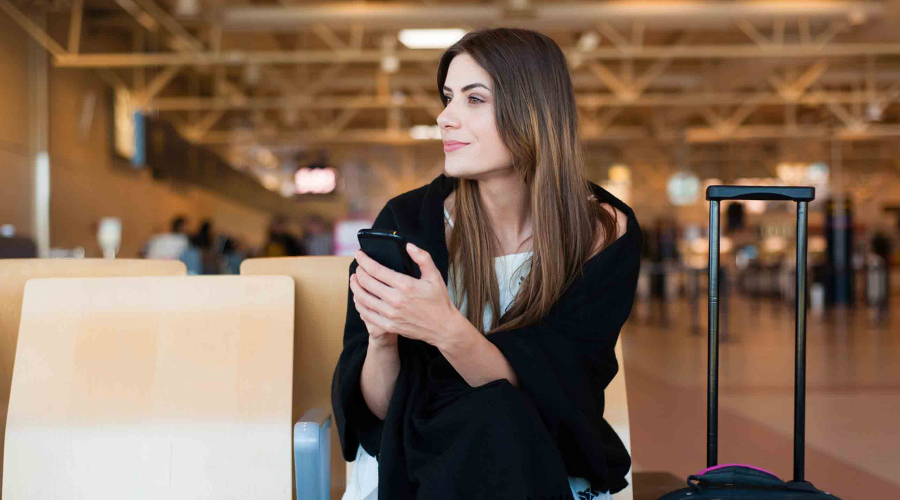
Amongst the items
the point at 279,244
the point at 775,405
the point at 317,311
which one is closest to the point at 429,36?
the point at 279,244

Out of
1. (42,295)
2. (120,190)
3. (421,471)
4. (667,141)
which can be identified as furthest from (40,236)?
(667,141)

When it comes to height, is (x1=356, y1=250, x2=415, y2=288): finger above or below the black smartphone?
below

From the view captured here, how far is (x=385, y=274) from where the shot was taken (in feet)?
3.69

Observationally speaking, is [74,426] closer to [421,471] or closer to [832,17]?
[421,471]

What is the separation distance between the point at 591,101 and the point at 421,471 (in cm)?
1457

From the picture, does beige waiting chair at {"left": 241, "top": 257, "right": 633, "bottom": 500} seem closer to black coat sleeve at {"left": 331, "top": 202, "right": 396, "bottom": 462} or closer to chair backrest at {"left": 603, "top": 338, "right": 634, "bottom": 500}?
chair backrest at {"left": 603, "top": 338, "right": 634, "bottom": 500}

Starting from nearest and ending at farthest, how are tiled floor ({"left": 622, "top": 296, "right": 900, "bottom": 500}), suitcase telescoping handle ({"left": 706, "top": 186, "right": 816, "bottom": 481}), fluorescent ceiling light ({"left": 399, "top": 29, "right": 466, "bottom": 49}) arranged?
1. suitcase telescoping handle ({"left": 706, "top": 186, "right": 816, "bottom": 481})
2. tiled floor ({"left": 622, "top": 296, "right": 900, "bottom": 500})
3. fluorescent ceiling light ({"left": 399, "top": 29, "right": 466, "bottom": 49})

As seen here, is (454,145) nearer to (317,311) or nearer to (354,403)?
(354,403)

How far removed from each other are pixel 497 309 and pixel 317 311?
70 cm

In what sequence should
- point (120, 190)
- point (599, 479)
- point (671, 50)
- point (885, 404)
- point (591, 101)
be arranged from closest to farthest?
point (599, 479), point (885, 404), point (671, 50), point (120, 190), point (591, 101)

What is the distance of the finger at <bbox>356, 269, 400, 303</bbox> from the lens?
113cm

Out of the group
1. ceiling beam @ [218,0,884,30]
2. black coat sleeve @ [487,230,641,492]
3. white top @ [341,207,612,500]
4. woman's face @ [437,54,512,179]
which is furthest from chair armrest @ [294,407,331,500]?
ceiling beam @ [218,0,884,30]

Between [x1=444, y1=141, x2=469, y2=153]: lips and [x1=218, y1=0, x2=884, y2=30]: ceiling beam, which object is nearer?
[x1=444, y1=141, x2=469, y2=153]: lips

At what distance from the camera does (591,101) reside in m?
15.2
